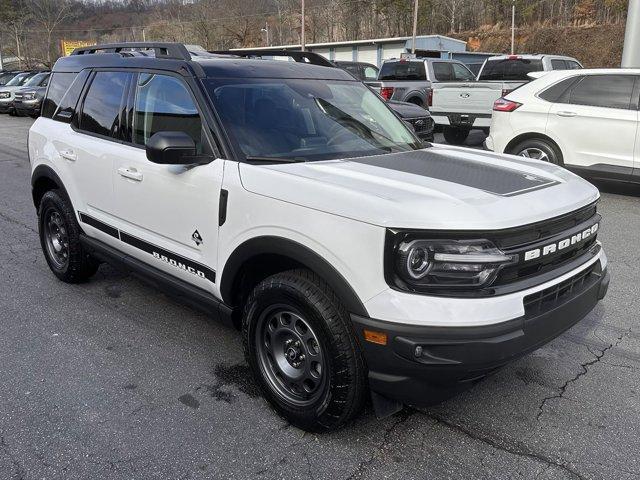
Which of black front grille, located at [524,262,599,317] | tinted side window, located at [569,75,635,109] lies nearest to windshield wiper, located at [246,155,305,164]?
black front grille, located at [524,262,599,317]

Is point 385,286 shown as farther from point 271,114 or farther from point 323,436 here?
point 271,114

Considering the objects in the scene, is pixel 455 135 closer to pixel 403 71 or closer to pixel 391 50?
pixel 403 71

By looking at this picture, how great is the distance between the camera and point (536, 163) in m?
3.51

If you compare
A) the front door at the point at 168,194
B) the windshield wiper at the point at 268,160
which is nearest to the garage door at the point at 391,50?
the front door at the point at 168,194

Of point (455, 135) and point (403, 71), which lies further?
point (403, 71)

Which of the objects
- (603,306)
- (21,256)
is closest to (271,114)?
(603,306)

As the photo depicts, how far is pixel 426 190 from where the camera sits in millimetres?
2570

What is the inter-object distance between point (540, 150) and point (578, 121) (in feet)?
2.14

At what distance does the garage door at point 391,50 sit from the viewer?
45.9 meters

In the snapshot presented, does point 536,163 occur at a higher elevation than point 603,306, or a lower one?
higher

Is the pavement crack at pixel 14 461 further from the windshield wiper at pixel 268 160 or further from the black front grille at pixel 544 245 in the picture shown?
the black front grille at pixel 544 245

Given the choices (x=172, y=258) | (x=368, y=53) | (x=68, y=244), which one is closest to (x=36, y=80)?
(x=68, y=244)

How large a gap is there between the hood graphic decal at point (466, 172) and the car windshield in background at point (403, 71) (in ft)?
41.2

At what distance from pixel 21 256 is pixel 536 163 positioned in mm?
4860
